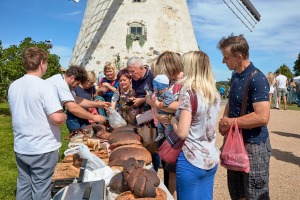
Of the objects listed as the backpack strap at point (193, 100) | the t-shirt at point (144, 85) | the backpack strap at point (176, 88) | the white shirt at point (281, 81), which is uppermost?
Result: the white shirt at point (281, 81)

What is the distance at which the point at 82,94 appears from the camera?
549 centimetres

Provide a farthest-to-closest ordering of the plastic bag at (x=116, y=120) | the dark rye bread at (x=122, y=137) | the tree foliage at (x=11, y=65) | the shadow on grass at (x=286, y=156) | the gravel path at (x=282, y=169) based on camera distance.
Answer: the tree foliage at (x=11, y=65) → the shadow on grass at (x=286, y=156) → the gravel path at (x=282, y=169) → the plastic bag at (x=116, y=120) → the dark rye bread at (x=122, y=137)

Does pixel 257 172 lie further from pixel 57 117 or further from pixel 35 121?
pixel 35 121

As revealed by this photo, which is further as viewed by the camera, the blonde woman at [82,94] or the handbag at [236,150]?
the blonde woman at [82,94]

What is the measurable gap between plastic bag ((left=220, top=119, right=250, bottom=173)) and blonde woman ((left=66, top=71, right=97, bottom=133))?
2729 millimetres

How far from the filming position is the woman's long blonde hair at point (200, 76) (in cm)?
260

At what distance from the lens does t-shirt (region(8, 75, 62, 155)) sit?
288 centimetres

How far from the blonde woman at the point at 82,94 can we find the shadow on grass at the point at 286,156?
4.05 meters

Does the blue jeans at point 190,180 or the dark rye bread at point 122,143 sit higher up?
the dark rye bread at point 122,143

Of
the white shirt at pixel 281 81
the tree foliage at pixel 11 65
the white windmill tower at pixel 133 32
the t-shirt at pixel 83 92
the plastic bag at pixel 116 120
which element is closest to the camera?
the plastic bag at pixel 116 120

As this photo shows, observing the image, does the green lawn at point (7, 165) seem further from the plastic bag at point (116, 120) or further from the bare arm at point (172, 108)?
the bare arm at point (172, 108)

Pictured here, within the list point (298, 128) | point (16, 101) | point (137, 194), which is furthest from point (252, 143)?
point (298, 128)

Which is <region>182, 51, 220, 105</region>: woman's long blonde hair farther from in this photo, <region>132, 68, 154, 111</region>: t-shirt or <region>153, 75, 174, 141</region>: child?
<region>132, 68, 154, 111</region>: t-shirt

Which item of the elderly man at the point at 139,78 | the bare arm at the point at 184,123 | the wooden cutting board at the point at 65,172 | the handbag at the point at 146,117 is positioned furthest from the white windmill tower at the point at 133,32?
the bare arm at the point at 184,123
